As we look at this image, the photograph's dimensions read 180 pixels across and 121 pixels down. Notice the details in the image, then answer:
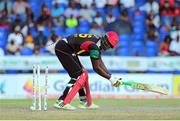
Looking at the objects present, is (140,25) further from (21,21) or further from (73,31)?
(21,21)

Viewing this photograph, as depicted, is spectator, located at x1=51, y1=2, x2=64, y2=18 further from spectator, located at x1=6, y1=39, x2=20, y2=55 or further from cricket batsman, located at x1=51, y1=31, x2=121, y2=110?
cricket batsman, located at x1=51, y1=31, x2=121, y2=110

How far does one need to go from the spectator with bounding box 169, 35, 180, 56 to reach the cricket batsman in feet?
28.7

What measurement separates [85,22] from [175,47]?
11.6ft

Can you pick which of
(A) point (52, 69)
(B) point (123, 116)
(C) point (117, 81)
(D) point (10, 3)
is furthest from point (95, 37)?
(D) point (10, 3)

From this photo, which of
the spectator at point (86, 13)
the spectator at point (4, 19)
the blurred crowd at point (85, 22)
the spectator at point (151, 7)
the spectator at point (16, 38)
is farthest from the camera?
the spectator at point (151, 7)

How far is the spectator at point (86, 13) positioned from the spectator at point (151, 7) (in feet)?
6.57

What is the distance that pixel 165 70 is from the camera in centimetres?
1973

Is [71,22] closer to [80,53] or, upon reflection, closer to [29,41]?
[29,41]

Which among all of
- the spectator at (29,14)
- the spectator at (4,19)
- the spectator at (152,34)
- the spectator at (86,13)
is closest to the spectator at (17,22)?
the spectator at (4,19)

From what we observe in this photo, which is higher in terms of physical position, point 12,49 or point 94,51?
point 12,49

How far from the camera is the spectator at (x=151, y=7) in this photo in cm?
2239

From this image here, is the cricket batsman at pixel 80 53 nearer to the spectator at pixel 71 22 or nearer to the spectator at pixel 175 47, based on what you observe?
the spectator at pixel 175 47

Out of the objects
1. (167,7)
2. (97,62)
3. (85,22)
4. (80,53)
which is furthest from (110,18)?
(97,62)

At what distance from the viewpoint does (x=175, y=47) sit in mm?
20547
